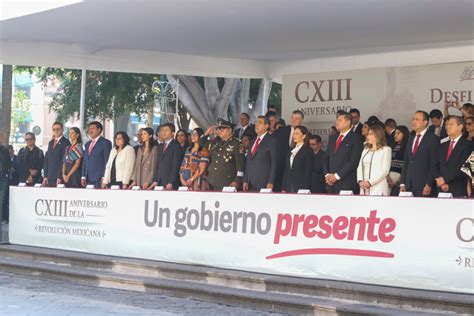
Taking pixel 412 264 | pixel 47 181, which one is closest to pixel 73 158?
pixel 47 181

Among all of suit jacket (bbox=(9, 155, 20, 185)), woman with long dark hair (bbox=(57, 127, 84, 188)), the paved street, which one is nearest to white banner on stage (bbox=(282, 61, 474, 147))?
woman with long dark hair (bbox=(57, 127, 84, 188))

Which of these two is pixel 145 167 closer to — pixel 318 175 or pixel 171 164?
pixel 171 164

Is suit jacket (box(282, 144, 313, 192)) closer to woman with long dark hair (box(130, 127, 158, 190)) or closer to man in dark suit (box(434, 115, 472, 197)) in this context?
man in dark suit (box(434, 115, 472, 197))

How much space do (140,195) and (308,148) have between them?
217cm

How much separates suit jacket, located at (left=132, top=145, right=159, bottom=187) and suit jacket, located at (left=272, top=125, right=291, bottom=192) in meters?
1.73

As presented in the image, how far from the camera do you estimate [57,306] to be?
30.5 feet

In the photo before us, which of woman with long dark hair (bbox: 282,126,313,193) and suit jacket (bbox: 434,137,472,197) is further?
woman with long dark hair (bbox: 282,126,313,193)

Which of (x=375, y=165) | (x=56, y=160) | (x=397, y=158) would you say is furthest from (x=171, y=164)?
(x=375, y=165)

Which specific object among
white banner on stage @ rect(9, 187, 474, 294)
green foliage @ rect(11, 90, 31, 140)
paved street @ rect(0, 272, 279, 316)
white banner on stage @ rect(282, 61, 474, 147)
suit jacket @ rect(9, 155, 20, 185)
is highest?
green foliage @ rect(11, 90, 31, 140)

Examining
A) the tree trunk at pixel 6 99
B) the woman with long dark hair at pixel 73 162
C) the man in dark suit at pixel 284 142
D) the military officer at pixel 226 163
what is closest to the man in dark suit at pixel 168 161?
the military officer at pixel 226 163

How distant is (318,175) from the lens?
37.8ft

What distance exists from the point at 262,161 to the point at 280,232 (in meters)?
1.67

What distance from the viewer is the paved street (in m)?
8.94

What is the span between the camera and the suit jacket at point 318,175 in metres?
11.4
